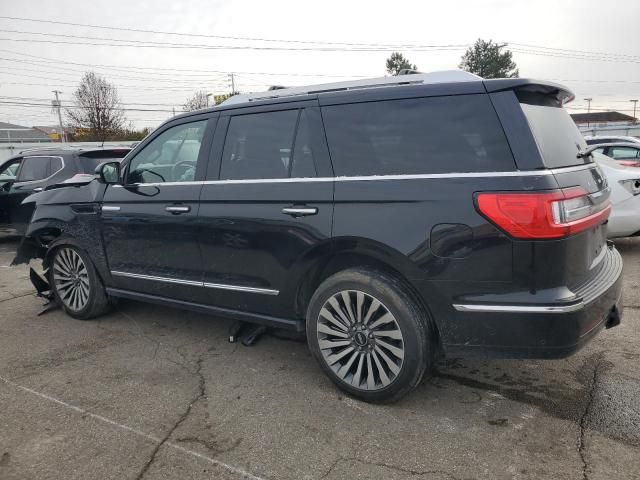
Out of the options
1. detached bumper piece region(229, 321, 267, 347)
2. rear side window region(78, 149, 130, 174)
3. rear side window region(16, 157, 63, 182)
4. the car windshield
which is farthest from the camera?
the car windshield

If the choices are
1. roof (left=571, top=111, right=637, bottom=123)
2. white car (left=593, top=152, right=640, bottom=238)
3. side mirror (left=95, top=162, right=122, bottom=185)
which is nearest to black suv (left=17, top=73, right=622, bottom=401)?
side mirror (left=95, top=162, right=122, bottom=185)

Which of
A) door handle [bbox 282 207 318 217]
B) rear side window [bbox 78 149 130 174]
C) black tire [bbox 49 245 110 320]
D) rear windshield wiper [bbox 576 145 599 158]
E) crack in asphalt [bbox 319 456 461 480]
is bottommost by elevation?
crack in asphalt [bbox 319 456 461 480]

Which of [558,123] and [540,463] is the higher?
[558,123]

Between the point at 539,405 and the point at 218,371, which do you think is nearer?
the point at 539,405

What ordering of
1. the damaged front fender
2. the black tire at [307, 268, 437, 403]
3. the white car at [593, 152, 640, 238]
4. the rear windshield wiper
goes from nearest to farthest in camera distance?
1. the black tire at [307, 268, 437, 403]
2. the rear windshield wiper
3. the damaged front fender
4. the white car at [593, 152, 640, 238]

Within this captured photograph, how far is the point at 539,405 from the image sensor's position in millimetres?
3139

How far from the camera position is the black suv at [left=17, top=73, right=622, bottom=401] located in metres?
2.67

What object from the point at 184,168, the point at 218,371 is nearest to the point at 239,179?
the point at 184,168

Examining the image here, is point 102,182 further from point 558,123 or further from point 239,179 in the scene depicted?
point 558,123

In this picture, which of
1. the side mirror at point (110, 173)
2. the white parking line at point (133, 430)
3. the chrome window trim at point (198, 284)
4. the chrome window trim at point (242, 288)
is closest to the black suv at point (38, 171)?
the side mirror at point (110, 173)

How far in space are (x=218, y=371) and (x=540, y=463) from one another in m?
2.20

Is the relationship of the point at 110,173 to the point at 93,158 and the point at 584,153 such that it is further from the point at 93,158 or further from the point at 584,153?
the point at 93,158

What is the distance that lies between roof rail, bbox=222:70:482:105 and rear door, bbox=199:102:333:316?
0.18 m

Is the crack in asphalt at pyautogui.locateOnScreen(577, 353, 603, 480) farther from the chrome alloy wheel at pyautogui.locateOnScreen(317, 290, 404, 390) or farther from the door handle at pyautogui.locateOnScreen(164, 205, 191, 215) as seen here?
the door handle at pyautogui.locateOnScreen(164, 205, 191, 215)
